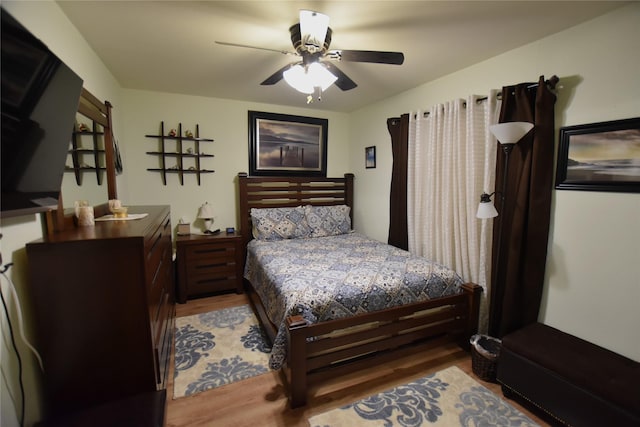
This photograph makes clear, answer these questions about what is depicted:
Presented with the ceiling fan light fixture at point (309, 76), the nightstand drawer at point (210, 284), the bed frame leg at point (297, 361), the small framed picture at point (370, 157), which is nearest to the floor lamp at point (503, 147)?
the ceiling fan light fixture at point (309, 76)

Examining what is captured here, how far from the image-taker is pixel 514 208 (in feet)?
6.74

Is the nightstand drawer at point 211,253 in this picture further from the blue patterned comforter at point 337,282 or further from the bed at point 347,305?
the blue patterned comforter at point 337,282

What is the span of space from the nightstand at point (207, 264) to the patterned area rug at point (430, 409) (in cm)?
207

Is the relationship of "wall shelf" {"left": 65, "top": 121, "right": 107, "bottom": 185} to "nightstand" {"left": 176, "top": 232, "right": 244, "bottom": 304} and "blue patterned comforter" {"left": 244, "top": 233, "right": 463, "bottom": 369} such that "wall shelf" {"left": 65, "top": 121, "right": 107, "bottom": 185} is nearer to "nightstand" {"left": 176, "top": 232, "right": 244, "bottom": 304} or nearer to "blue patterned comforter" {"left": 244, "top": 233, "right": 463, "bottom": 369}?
"nightstand" {"left": 176, "top": 232, "right": 244, "bottom": 304}

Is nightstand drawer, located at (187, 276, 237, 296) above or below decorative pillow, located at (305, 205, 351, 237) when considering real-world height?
below

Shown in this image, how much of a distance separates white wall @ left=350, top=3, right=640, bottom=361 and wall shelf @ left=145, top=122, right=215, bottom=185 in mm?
3231

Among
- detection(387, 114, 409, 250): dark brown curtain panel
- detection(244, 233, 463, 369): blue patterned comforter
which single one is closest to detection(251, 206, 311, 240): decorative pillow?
detection(244, 233, 463, 369): blue patterned comforter

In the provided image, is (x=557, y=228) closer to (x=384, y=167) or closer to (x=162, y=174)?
(x=384, y=167)

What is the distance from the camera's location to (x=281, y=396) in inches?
70.8

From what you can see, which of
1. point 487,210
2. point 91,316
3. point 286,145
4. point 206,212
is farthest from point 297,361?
point 286,145

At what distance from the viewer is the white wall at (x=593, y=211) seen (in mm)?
1602

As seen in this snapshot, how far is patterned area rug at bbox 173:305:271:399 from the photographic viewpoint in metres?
1.94

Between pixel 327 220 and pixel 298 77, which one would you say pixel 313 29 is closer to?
pixel 298 77

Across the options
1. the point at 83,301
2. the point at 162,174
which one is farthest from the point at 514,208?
the point at 162,174
